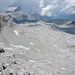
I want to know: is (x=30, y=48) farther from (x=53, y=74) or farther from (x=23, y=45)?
(x=53, y=74)

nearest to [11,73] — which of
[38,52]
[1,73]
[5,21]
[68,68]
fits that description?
[1,73]

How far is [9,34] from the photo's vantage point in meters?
73.0

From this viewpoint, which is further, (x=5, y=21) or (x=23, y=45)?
(x=5, y=21)

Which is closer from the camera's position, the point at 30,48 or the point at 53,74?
the point at 53,74

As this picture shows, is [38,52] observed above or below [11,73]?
below

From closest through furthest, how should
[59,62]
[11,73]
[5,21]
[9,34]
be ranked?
1. [11,73]
2. [59,62]
3. [9,34]
4. [5,21]

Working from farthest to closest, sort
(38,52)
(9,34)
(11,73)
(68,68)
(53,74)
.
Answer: (9,34) → (38,52) → (68,68) → (53,74) → (11,73)

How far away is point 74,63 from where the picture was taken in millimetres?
57812

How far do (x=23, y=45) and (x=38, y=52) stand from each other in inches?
214

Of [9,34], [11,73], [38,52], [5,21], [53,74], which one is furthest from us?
[5,21]

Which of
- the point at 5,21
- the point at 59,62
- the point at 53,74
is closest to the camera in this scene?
the point at 53,74

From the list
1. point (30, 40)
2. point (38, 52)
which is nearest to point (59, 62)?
point (38, 52)

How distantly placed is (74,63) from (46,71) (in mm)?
14349

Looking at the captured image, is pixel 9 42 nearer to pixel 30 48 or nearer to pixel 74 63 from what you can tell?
pixel 30 48
